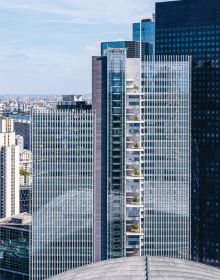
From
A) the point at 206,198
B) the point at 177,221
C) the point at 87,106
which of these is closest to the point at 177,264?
the point at 177,221

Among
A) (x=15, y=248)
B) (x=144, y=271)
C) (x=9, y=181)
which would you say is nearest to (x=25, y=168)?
(x=9, y=181)

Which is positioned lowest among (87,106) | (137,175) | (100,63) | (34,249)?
(34,249)

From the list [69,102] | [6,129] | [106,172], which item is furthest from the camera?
[6,129]

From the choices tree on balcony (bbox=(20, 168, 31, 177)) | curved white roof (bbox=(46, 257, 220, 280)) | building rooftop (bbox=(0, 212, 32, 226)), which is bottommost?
building rooftop (bbox=(0, 212, 32, 226))

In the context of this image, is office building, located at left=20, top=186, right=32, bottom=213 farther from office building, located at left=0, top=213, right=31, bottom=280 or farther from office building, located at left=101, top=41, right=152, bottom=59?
office building, located at left=101, top=41, right=152, bottom=59

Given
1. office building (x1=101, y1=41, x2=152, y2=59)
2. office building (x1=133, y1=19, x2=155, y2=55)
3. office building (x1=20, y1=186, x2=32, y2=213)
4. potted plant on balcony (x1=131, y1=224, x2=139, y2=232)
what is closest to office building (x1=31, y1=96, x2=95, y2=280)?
potted plant on balcony (x1=131, y1=224, x2=139, y2=232)

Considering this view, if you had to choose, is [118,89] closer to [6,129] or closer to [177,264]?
[177,264]

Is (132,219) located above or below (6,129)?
Answer: below

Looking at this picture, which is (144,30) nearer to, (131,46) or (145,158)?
(131,46)
